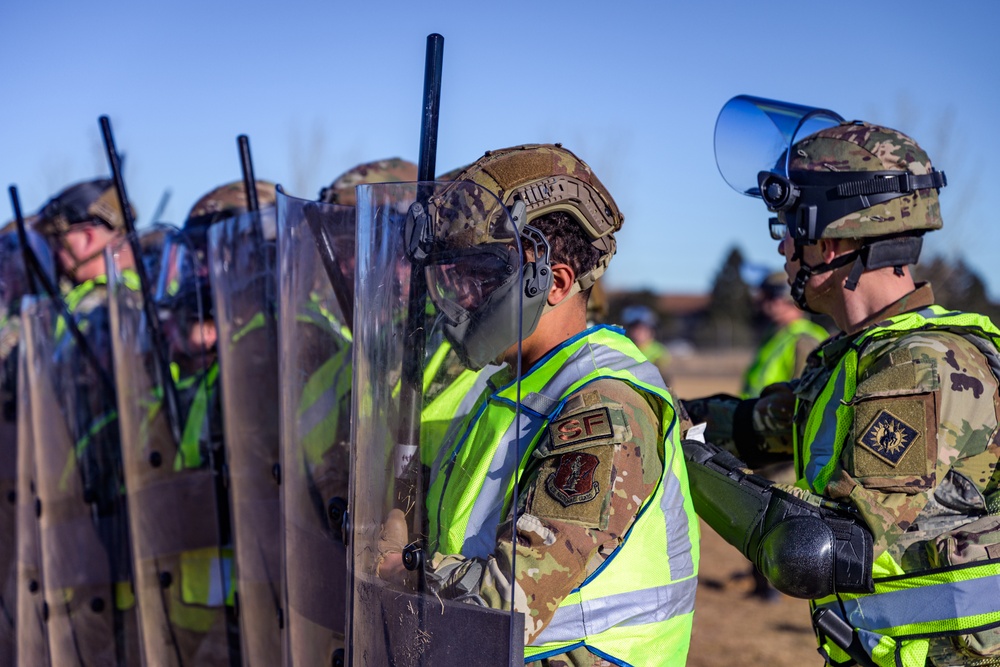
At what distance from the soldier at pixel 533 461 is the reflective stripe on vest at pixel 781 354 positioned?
5228mm

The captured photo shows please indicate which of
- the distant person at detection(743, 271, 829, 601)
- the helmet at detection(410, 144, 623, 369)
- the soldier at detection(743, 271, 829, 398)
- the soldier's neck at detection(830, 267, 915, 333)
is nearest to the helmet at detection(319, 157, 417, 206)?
the soldier's neck at detection(830, 267, 915, 333)

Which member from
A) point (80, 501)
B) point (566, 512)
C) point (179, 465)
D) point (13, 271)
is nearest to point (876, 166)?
point (566, 512)

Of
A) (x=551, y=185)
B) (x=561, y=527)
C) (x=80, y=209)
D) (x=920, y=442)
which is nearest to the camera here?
(x=561, y=527)

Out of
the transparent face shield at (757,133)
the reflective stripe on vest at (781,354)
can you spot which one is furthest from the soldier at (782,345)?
the transparent face shield at (757,133)

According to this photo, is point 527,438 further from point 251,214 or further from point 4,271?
point 4,271

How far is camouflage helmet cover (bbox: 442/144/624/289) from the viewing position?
6.82 ft

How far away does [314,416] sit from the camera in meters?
2.44

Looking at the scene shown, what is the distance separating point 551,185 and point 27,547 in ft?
9.51

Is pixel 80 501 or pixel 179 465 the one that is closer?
pixel 179 465

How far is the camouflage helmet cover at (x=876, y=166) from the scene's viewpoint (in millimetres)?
2877

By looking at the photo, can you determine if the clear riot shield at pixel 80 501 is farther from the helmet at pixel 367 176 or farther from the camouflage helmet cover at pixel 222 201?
the helmet at pixel 367 176

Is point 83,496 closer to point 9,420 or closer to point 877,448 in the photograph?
point 9,420

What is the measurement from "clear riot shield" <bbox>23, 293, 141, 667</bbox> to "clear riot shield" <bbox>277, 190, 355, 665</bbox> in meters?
1.35

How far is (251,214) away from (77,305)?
137 cm
